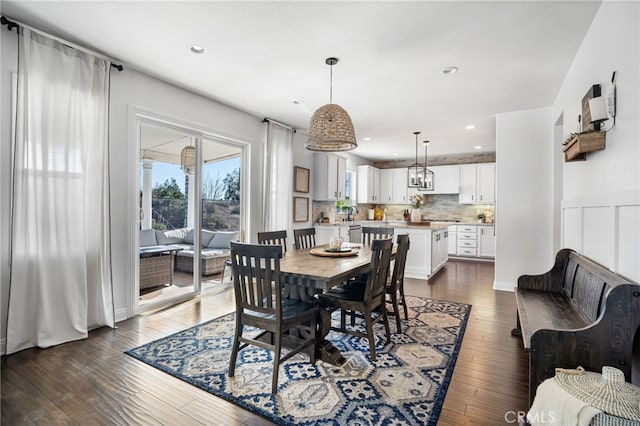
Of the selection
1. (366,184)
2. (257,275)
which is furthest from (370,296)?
(366,184)

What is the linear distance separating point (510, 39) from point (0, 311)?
472 cm

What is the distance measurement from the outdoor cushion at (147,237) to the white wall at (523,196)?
475 centimetres

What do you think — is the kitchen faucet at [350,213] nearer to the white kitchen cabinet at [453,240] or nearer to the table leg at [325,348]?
the white kitchen cabinet at [453,240]

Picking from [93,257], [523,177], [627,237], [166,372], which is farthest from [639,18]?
[93,257]

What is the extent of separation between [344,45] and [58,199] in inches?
111

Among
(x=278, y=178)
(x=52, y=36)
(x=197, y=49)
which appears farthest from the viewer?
(x=278, y=178)

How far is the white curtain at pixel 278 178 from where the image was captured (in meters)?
5.13

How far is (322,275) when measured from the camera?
214 cm

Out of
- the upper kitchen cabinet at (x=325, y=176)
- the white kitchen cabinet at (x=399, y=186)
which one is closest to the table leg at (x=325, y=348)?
the upper kitchen cabinet at (x=325, y=176)

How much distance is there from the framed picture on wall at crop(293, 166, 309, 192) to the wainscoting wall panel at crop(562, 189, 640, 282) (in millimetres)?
4146

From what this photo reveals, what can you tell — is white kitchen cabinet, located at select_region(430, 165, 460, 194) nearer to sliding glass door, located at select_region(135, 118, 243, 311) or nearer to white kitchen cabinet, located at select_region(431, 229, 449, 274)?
white kitchen cabinet, located at select_region(431, 229, 449, 274)

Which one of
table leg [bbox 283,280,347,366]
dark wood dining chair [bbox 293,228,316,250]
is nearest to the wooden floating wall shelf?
table leg [bbox 283,280,347,366]

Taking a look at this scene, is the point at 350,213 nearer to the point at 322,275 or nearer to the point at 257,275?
the point at 322,275

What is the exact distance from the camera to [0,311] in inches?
99.3
